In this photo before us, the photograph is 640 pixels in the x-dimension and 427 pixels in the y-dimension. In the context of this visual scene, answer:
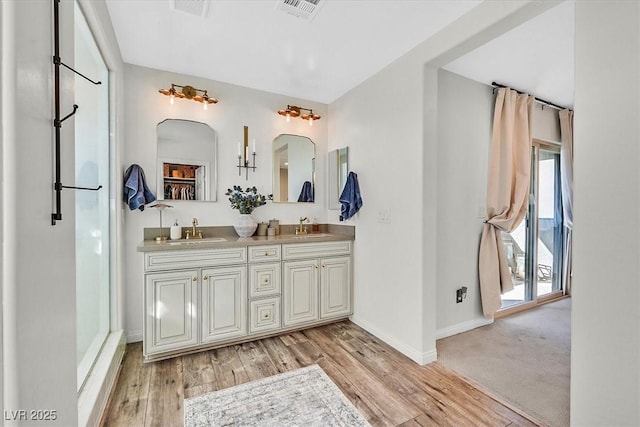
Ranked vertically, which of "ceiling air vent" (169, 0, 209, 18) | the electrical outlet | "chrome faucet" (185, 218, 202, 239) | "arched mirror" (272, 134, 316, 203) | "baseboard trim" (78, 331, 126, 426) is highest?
"ceiling air vent" (169, 0, 209, 18)

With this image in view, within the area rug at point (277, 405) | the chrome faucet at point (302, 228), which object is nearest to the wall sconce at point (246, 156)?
the chrome faucet at point (302, 228)

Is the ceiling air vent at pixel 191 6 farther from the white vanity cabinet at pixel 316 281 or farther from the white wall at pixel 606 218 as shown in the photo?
the white wall at pixel 606 218

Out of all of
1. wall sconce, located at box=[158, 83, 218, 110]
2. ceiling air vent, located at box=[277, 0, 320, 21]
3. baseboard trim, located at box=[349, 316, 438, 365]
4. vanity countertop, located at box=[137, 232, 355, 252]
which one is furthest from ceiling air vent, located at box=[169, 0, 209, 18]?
baseboard trim, located at box=[349, 316, 438, 365]

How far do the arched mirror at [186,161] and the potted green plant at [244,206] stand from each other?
204 millimetres

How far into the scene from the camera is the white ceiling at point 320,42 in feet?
6.12

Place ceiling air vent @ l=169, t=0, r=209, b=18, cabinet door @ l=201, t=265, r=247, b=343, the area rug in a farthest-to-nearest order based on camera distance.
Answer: cabinet door @ l=201, t=265, r=247, b=343 → ceiling air vent @ l=169, t=0, r=209, b=18 → the area rug

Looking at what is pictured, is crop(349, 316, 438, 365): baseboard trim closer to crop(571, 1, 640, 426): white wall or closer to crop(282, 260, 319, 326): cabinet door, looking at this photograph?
crop(282, 260, 319, 326): cabinet door

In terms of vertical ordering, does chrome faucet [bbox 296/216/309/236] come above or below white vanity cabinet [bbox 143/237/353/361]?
above

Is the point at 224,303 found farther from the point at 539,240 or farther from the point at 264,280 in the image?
the point at 539,240

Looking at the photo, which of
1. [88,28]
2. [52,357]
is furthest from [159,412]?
[88,28]

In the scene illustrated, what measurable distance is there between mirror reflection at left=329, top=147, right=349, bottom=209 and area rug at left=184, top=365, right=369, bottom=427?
1.90 meters

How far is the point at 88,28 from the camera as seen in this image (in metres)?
1.73

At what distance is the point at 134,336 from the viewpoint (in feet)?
8.39

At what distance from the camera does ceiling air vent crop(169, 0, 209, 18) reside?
1.79 meters
